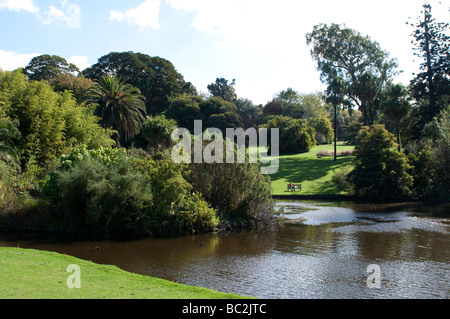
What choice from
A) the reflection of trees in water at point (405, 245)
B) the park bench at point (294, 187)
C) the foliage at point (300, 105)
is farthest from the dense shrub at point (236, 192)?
the foliage at point (300, 105)

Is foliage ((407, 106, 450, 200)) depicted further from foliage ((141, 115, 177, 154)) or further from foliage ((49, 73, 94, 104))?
foliage ((49, 73, 94, 104))

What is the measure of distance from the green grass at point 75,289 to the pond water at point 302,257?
2.05m

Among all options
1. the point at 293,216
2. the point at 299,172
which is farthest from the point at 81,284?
the point at 299,172

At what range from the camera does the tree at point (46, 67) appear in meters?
68.6

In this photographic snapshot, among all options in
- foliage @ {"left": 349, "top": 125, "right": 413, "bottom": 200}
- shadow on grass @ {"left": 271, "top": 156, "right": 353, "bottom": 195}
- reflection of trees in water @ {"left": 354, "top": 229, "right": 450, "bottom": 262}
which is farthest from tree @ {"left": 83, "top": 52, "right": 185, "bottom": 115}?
reflection of trees in water @ {"left": 354, "top": 229, "right": 450, "bottom": 262}

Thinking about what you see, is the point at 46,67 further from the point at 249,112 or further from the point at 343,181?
the point at 343,181

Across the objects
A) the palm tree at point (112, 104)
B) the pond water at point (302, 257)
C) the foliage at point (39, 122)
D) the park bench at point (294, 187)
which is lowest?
the pond water at point (302, 257)

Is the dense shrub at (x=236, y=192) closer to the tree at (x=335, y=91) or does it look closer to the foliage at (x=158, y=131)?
the foliage at (x=158, y=131)

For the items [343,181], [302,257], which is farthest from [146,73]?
[302,257]

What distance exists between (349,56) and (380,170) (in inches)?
1301

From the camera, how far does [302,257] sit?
1619 cm

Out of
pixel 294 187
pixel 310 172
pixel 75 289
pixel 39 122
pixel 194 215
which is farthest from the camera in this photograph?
pixel 310 172

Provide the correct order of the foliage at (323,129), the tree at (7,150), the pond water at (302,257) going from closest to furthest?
the pond water at (302,257) → the tree at (7,150) → the foliage at (323,129)
